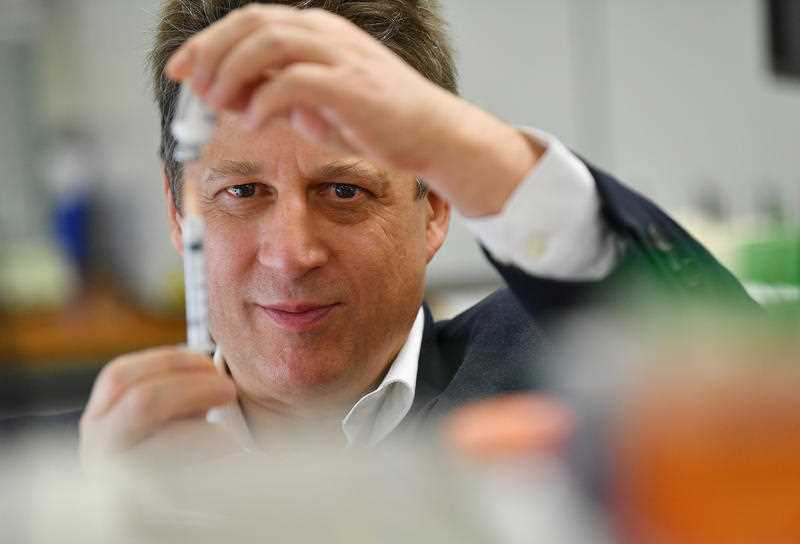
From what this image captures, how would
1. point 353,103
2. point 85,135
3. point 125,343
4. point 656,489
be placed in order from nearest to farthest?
point 656,489 < point 353,103 < point 125,343 < point 85,135

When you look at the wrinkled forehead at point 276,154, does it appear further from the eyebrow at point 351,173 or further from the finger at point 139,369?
the finger at point 139,369

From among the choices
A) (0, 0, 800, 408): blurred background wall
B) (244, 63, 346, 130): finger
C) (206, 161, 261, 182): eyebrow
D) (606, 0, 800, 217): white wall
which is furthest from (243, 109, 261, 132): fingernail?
(606, 0, 800, 217): white wall

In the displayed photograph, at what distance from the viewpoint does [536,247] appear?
0.41m

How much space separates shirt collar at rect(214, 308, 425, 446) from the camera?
1.46ft

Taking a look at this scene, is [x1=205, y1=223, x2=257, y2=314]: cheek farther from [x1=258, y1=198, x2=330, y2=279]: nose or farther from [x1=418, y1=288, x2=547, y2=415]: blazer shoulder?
[x1=418, y1=288, x2=547, y2=415]: blazer shoulder

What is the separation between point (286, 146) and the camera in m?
0.48

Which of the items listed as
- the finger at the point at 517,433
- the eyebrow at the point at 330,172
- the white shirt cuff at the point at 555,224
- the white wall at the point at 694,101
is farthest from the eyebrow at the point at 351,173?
the white wall at the point at 694,101

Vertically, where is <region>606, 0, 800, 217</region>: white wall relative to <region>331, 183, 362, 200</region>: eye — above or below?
below

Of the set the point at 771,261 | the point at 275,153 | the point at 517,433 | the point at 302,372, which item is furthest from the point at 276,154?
the point at 771,261

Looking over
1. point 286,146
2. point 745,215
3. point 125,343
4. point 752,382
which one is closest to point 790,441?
point 752,382

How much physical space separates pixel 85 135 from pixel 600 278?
1026mm

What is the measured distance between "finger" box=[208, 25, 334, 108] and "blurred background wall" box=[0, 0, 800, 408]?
11.8 inches

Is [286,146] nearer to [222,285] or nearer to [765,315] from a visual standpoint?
[222,285]

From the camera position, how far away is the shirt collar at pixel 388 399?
45 cm
